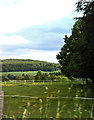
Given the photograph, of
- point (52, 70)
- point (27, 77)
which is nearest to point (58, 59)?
point (27, 77)

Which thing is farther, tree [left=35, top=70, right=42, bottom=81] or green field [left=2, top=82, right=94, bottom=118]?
tree [left=35, top=70, right=42, bottom=81]

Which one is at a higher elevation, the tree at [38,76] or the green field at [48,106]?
the tree at [38,76]

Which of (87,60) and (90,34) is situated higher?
(90,34)

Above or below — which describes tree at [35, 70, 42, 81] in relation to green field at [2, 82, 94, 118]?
above

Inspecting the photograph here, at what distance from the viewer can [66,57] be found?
3884 cm

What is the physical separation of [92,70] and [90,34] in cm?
468

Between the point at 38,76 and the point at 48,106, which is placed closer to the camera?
the point at 48,106

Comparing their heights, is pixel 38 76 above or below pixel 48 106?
above

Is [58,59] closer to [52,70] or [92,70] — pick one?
[92,70]

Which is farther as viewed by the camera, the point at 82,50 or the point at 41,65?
the point at 41,65

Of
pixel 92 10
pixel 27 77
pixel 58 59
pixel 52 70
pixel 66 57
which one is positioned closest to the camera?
pixel 92 10

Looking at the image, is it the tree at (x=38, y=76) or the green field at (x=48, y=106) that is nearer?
the green field at (x=48, y=106)

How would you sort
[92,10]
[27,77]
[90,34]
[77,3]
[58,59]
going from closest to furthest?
[90,34] < [92,10] < [77,3] < [58,59] < [27,77]

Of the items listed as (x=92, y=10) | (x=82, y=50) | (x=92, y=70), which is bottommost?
(x=92, y=70)
